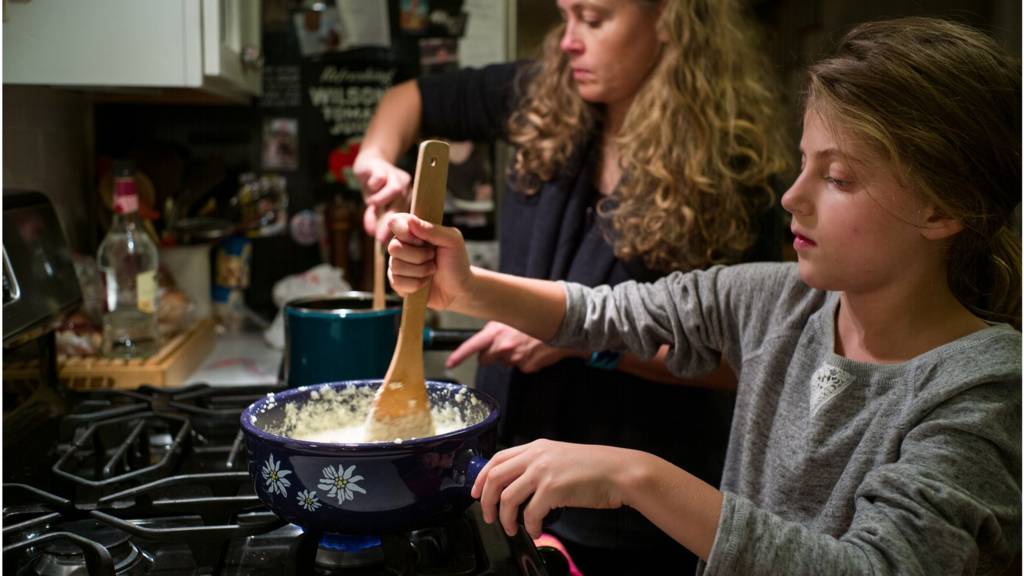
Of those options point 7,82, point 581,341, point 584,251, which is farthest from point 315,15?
point 581,341

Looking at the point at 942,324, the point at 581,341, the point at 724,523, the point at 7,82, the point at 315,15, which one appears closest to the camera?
the point at 724,523

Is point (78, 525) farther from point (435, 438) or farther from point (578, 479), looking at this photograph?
point (578, 479)

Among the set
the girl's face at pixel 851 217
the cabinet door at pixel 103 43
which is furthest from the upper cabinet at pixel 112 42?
the girl's face at pixel 851 217

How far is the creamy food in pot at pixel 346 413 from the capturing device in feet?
2.78

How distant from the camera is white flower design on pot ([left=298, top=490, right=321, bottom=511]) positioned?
0.70 metres

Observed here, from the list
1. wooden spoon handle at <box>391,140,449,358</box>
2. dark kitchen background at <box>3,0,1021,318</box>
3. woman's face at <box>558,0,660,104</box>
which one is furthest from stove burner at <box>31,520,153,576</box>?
dark kitchen background at <box>3,0,1021,318</box>

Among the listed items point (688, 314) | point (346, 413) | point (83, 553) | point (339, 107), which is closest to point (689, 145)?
point (688, 314)

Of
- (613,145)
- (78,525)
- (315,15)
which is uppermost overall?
(315,15)

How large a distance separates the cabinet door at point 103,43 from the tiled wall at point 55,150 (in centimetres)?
9

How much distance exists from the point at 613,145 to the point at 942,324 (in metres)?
0.61

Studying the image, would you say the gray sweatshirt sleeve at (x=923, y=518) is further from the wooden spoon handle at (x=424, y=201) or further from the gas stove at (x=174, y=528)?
the wooden spoon handle at (x=424, y=201)

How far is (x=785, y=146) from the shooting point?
1.28 meters

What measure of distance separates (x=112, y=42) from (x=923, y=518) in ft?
3.52

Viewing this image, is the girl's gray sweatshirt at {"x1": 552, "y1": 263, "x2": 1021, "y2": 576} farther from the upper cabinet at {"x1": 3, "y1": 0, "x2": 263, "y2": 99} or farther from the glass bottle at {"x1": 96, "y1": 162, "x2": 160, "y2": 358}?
the glass bottle at {"x1": 96, "y1": 162, "x2": 160, "y2": 358}
